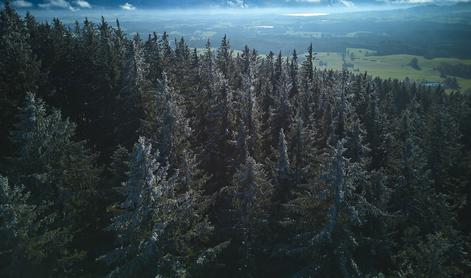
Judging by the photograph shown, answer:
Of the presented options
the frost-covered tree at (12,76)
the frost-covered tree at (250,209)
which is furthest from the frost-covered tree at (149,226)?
the frost-covered tree at (12,76)

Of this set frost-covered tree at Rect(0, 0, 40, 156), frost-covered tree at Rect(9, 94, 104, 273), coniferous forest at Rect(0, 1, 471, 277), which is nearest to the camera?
coniferous forest at Rect(0, 1, 471, 277)

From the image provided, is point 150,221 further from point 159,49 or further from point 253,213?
point 159,49

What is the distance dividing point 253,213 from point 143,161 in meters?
9.01

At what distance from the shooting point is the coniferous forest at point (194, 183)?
20531 mm

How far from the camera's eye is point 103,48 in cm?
4719

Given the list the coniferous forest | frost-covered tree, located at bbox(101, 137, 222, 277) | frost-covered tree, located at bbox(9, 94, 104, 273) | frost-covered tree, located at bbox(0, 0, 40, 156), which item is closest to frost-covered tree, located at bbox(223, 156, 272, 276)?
the coniferous forest

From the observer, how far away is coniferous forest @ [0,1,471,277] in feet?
67.4

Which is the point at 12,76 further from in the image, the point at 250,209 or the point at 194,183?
the point at 250,209

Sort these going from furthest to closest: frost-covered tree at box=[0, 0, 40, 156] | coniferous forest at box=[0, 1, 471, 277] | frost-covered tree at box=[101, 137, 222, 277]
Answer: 1. frost-covered tree at box=[0, 0, 40, 156]
2. coniferous forest at box=[0, 1, 471, 277]
3. frost-covered tree at box=[101, 137, 222, 277]

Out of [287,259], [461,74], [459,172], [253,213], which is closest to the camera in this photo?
[253,213]

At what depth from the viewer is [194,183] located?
2662cm

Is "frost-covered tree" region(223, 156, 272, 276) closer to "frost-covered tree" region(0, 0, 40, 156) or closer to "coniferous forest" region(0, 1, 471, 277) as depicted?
"coniferous forest" region(0, 1, 471, 277)

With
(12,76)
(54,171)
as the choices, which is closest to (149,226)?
(54,171)

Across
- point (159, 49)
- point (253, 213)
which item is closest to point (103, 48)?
point (159, 49)
